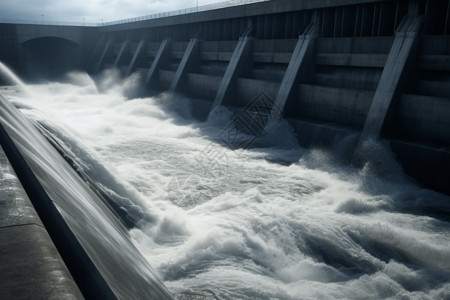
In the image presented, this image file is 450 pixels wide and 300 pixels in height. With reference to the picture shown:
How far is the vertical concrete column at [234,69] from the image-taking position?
64.2 ft

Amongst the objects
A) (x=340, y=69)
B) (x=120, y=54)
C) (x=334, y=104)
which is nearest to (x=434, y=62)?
(x=334, y=104)

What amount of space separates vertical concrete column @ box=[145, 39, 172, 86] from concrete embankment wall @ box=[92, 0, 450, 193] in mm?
3534

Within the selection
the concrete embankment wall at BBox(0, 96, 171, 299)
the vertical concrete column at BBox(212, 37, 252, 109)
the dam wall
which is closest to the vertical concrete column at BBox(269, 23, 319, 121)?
the vertical concrete column at BBox(212, 37, 252, 109)

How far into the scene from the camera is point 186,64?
A: 24188 millimetres

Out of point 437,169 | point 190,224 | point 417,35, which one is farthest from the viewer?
point 417,35

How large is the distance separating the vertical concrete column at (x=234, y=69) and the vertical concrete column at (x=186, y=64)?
4.85m

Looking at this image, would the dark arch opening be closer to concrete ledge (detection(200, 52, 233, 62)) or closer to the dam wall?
the dam wall

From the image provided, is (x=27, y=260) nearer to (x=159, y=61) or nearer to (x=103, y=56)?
(x=159, y=61)

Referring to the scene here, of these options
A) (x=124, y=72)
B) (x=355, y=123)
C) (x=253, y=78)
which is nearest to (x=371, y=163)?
(x=355, y=123)

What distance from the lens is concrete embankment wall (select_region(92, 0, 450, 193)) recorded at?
11.8 metres

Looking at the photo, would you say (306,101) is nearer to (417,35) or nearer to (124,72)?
(417,35)

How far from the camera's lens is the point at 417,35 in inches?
483

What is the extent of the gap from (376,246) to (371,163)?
4.48m

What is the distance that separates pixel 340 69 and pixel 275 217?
9.19m
